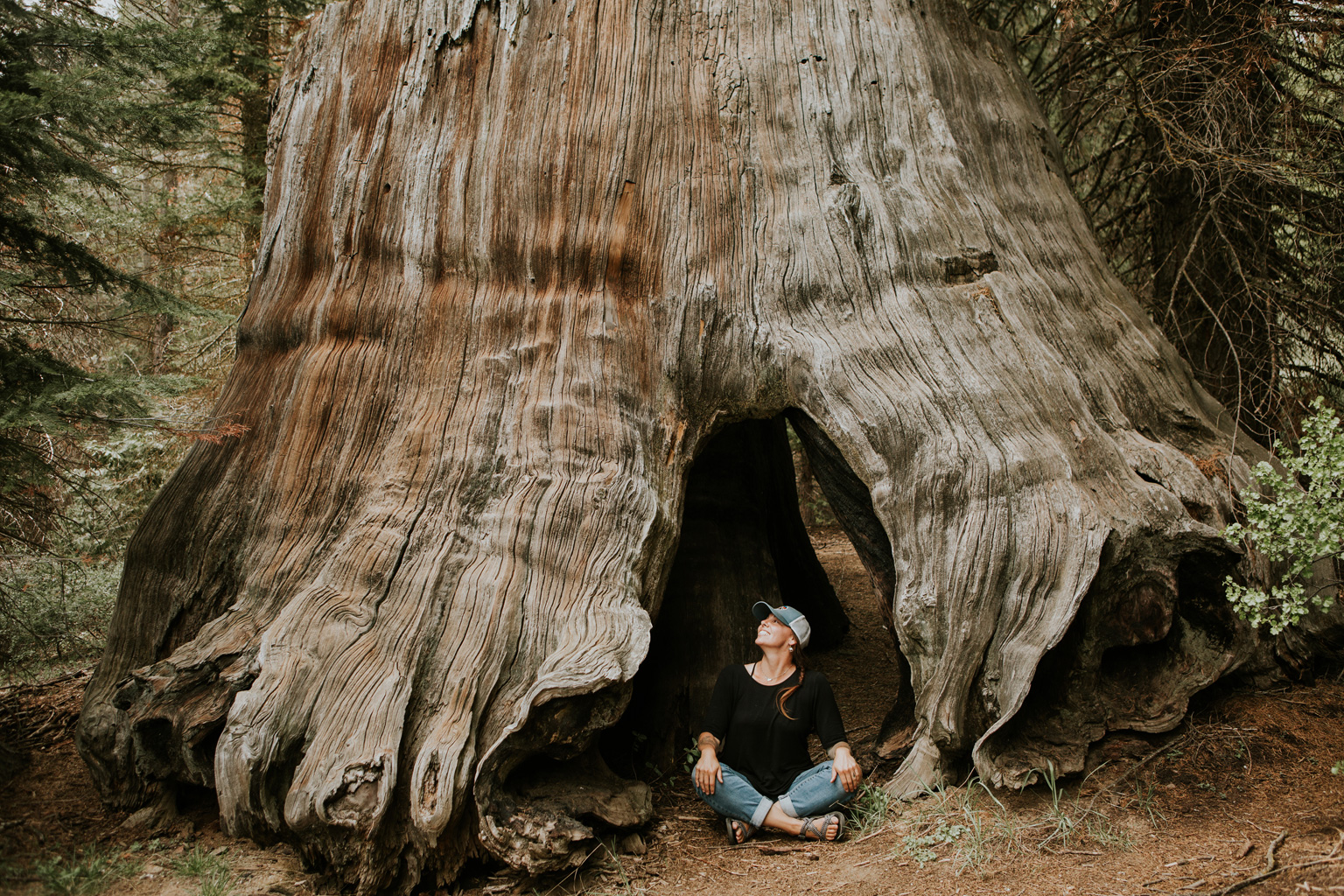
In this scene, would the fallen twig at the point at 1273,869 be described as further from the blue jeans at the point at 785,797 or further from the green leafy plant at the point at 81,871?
the green leafy plant at the point at 81,871

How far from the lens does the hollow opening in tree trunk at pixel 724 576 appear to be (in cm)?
511

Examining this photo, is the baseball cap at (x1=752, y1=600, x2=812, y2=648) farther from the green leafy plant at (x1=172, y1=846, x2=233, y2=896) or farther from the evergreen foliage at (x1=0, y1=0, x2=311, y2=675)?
the evergreen foliage at (x1=0, y1=0, x2=311, y2=675)

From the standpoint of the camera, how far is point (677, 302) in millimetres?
5145

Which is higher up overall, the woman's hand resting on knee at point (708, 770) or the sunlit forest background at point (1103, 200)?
the sunlit forest background at point (1103, 200)

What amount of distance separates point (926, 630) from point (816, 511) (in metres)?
9.63

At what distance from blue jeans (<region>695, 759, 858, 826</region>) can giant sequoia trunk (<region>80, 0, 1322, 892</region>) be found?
1.51ft

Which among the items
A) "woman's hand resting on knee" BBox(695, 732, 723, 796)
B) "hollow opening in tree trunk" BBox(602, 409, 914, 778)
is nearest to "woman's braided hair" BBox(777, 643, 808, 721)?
"woman's hand resting on knee" BBox(695, 732, 723, 796)

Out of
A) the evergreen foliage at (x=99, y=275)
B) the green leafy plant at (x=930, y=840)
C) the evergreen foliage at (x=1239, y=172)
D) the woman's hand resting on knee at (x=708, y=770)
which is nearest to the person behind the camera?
the green leafy plant at (x=930, y=840)

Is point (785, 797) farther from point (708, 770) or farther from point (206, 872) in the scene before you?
point (206, 872)

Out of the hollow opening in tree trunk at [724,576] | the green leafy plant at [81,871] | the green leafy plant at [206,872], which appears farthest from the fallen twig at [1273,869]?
the green leafy plant at [81,871]

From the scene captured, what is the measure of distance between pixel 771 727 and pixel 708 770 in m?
0.40

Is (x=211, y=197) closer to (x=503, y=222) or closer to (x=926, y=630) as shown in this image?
(x=503, y=222)

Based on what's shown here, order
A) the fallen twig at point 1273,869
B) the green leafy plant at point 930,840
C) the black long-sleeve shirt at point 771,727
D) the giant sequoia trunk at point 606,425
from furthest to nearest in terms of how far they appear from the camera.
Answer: the black long-sleeve shirt at point 771,727 < the giant sequoia trunk at point 606,425 < the green leafy plant at point 930,840 < the fallen twig at point 1273,869

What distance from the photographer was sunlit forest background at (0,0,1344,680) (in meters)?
5.27
